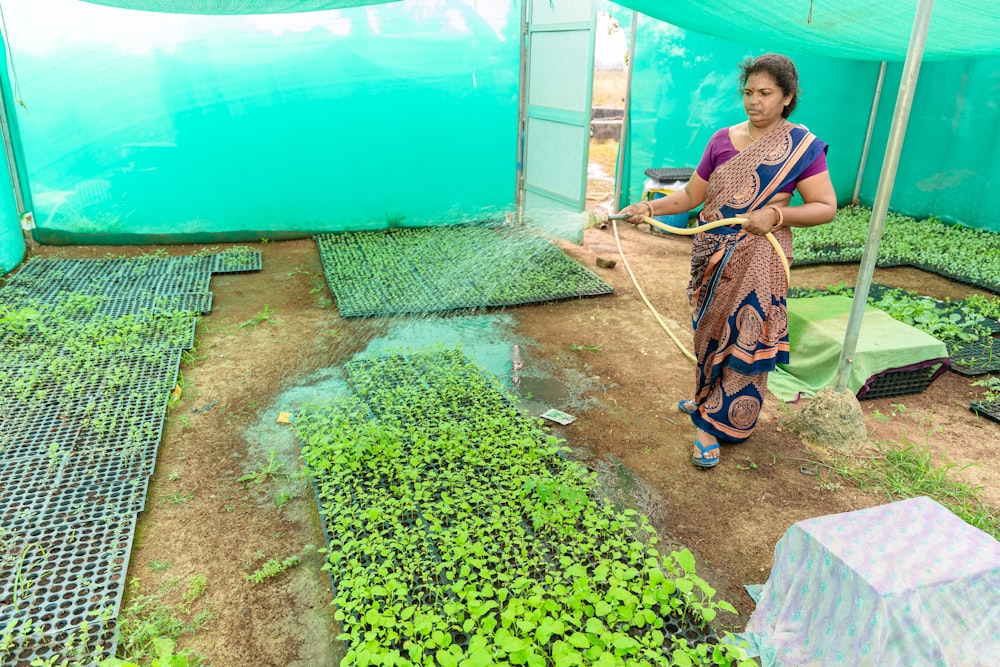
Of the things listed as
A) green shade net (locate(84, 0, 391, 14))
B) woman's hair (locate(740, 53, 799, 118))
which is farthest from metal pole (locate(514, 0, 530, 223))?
woman's hair (locate(740, 53, 799, 118))

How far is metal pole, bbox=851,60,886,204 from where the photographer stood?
9164mm

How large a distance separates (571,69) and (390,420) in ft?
15.8

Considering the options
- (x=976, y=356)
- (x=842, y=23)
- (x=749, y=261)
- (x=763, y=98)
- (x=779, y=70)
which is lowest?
(x=976, y=356)

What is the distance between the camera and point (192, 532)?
295 cm

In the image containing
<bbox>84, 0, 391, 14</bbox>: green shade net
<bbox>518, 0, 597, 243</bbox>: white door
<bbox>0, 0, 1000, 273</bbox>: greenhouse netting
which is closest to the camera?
<bbox>84, 0, 391, 14</bbox>: green shade net

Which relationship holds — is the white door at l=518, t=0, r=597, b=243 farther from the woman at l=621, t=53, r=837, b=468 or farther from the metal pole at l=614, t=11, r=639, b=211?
the woman at l=621, t=53, r=837, b=468

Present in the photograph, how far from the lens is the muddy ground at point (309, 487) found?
2.65 m

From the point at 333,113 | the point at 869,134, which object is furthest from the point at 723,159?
the point at 869,134

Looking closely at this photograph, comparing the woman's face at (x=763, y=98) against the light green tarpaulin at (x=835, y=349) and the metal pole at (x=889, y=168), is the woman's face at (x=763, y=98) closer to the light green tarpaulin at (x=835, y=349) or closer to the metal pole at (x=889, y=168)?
the metal pole at (x=889, y=168)

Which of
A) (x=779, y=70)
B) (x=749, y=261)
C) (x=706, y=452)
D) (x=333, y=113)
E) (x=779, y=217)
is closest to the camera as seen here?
(x=779, y=70)

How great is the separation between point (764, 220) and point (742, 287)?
351 mm

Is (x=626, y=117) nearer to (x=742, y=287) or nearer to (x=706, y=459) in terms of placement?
(x=742, y=287)

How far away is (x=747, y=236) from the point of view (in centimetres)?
318

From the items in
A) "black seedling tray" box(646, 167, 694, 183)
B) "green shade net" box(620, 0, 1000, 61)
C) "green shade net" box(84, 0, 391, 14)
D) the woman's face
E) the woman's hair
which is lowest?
"black seedling tray" box(646, 167, 694, 183)
